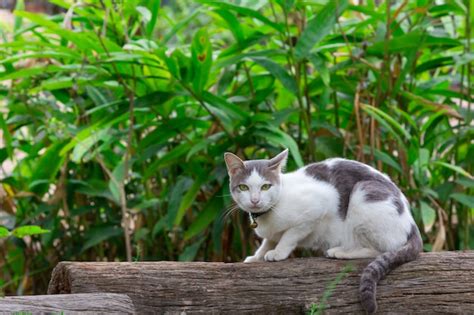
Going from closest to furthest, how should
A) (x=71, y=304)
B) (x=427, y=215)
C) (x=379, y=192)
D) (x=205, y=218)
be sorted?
1. (x=71, y=304)
2. (x=379, y=192)
3. (x=427, y=215)
4. (x=205, y=218)

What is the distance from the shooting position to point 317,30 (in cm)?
Result: 412

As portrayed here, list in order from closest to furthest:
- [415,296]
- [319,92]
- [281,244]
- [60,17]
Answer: [415,296] < [281,244] < [319,92] < [60,17]

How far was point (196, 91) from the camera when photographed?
4133 millimetres

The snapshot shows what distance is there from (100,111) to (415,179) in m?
1.73

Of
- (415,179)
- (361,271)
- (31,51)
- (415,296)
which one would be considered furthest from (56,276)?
(415,179)

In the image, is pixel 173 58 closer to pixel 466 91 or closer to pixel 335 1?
pixel 335 1

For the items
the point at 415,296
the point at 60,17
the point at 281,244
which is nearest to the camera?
the point at 415,296

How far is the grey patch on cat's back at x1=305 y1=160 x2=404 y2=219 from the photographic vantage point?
3045 mm

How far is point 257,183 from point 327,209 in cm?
29

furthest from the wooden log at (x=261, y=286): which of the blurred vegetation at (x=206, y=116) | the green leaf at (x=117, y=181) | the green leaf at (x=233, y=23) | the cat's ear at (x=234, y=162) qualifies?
the green leaf at (x=233, y=23)

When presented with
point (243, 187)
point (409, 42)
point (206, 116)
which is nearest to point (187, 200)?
point (206, 116)

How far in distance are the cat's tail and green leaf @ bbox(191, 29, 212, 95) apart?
1.46 metres

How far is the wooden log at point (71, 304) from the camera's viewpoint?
2.47 m

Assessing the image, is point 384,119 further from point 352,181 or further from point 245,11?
point 352,181
